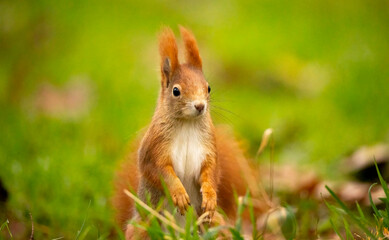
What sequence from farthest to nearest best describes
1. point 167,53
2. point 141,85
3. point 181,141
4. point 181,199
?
1. point 141,85
2. point 167,53
3. point 181,141
4. point 181,199

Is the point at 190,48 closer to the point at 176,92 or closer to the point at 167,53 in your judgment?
the point at 167,53

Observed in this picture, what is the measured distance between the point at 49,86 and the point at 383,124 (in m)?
3.31

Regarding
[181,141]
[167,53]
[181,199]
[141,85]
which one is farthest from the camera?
[141,85]

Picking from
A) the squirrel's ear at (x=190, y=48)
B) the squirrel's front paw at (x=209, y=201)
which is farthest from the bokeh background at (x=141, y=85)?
the squirrel's front paw at (x=209, y=201)

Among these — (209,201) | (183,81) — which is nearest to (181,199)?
(209,201)

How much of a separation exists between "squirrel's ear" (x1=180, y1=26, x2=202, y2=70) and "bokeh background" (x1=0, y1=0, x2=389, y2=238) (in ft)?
0.83

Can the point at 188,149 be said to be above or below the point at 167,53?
below

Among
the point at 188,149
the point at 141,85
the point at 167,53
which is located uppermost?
the point at 167,53

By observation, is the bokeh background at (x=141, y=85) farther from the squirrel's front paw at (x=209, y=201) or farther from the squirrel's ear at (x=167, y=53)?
the squirrel's front paw at (x=209, y=201)

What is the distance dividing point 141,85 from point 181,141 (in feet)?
12.5

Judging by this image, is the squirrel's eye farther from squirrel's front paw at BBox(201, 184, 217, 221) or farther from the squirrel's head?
squirrel's front paw at BBox(201, 184, 217, 221)

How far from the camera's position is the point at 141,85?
21.5 feet

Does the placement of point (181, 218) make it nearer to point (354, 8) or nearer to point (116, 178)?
point (116, 178)

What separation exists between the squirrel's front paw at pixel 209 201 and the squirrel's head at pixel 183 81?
1.13 feet
